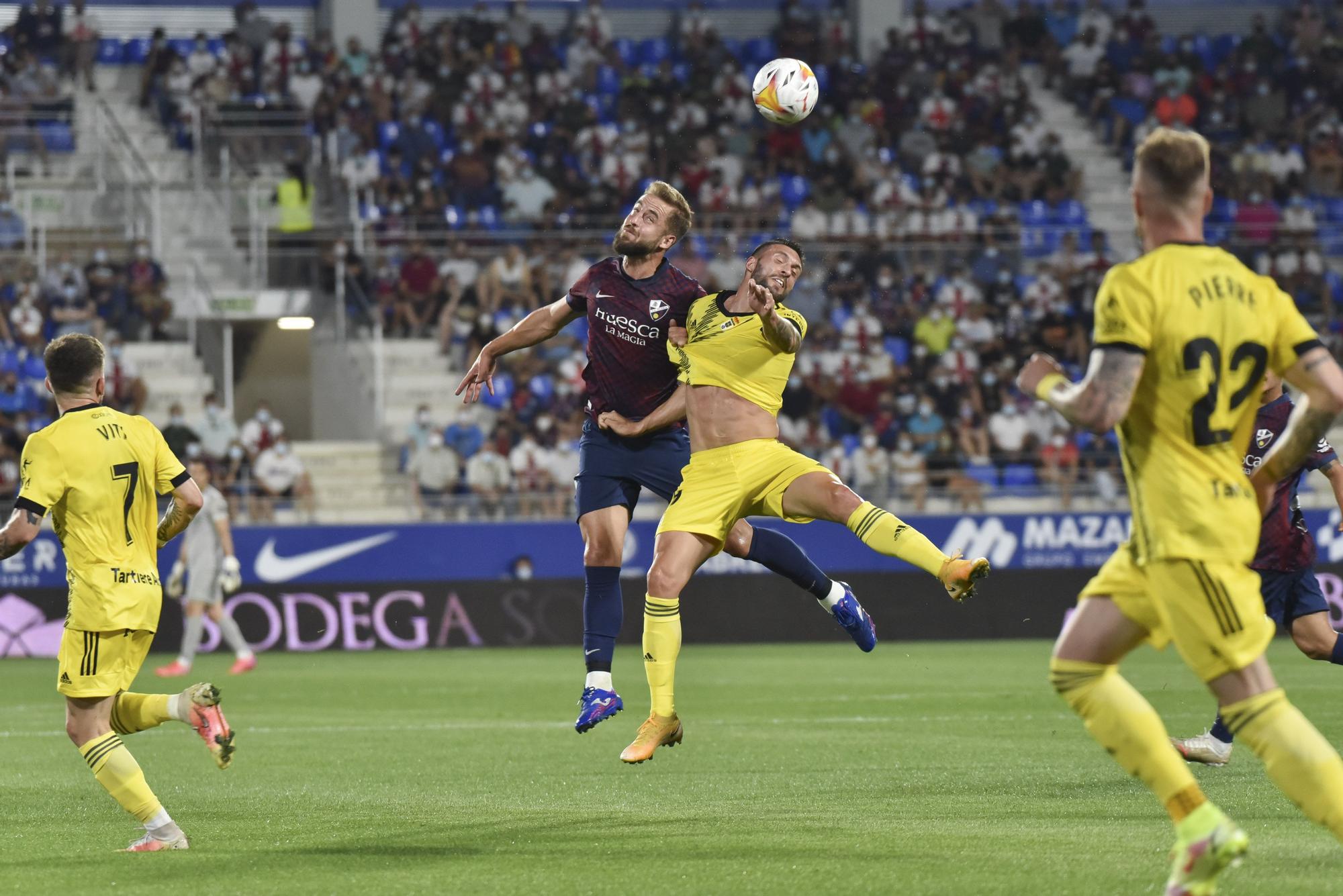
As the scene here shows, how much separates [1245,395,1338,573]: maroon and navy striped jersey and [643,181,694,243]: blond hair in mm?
3399

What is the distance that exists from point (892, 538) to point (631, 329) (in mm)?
1789

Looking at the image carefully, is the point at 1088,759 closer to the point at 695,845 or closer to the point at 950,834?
the point at 950,834

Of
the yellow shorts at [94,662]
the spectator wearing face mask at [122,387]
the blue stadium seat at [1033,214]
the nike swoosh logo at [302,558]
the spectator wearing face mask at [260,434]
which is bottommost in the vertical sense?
the nike swoosh logo at [302,558]

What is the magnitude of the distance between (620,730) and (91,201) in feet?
56.1

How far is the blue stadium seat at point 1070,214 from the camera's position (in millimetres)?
30141

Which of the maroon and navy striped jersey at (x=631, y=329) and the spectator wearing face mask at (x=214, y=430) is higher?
the maroon and navy striped jersey at (x=631, y=329)

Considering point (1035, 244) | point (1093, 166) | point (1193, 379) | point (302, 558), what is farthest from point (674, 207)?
point (1093, 166)

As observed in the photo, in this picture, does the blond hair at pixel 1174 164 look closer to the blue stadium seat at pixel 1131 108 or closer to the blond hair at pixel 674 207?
the blond hair at pixel 674 207

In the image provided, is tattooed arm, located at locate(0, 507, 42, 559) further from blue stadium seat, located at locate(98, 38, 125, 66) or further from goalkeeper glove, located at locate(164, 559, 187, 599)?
blue stadium seat, located at locate(98, 38, 125, 66)

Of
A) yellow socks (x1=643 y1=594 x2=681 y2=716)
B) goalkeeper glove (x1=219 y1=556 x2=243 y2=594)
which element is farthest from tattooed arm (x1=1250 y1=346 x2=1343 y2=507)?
goalkeeper glove (x1=219 y1=556 x2=243 y2=594)

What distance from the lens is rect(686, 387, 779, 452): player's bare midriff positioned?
9.39 meters

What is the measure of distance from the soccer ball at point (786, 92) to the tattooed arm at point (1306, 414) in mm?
5177

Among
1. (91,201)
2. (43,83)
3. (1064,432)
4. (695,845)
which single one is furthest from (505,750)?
(43,83)

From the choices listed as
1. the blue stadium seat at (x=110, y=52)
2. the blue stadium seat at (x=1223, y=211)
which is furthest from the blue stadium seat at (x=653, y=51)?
the blue stadium seat at (x=1223, y=211)
